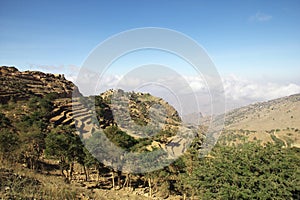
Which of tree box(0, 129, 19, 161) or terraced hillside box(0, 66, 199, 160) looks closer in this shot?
tree box(0, 129, 19, 161)

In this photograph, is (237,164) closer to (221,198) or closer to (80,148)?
(221,198)

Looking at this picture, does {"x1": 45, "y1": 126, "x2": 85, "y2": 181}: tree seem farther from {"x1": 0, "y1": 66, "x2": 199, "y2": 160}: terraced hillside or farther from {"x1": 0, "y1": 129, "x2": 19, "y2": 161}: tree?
{"x1": 0, "y1": 66, "x2": 199, "y2": 160}: terraced hillside

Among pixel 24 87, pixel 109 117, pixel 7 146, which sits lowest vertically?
pixel 7 146

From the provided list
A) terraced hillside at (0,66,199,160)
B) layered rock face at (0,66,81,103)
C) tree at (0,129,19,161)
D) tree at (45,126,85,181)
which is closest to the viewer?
tree at (0,129,19,161)

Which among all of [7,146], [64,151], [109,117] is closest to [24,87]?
[109,117]

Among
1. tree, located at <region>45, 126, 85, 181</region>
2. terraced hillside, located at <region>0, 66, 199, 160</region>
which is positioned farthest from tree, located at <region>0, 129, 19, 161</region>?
terraced hillside, located at <region>0, 66, 199, 160</region>

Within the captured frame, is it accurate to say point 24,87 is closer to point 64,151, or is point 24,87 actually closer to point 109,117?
point 109,117

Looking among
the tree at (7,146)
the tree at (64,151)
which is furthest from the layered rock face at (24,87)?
the tree at (64,151)

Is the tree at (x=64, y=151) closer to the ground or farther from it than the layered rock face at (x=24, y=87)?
closer to the ground

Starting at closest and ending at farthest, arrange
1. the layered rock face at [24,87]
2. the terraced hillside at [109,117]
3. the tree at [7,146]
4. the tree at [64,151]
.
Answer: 1. the tree at [7,146]
2. the tree at [64,151]
3. the terraced hillside at [109,117]
4. the layered rock face at [24,87]

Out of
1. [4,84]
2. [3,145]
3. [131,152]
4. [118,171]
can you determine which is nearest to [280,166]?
[131,152]

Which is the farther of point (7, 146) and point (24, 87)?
point (24, 87)

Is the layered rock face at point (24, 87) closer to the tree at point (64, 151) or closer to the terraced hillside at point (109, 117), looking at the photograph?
the terraced hillside at point (109, 117)

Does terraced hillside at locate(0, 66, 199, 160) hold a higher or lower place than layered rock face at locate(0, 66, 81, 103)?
lower
